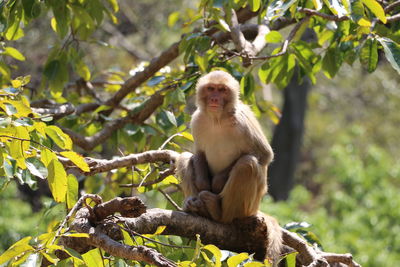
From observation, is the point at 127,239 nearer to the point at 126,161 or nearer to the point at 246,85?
the point at 126,161

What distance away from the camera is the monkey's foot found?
193 inches

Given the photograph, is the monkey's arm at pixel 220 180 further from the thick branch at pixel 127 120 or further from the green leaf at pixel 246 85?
the thick branch at pixel 127 120

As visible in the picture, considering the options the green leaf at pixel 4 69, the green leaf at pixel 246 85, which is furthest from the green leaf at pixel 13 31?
the green leaf at pixel 246 85

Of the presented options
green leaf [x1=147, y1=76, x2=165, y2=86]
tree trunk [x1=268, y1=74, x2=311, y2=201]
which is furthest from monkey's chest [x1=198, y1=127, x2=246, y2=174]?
tree trunk [x1=268, y1=74, x2=311, y2=201]

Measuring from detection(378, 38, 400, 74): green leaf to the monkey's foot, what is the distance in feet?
5.29

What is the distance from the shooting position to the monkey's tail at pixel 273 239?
4.51 meters

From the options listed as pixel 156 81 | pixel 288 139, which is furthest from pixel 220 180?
pixel 288 139

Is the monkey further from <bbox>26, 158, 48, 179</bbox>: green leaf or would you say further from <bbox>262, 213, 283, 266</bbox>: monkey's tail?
<bbox>26, 158, 48, 179</bbox>: green leaf

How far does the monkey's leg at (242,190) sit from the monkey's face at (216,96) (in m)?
0.49

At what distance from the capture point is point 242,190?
490 cm

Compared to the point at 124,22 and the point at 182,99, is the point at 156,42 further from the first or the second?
the point at 182,99

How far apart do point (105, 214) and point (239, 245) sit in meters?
1.11

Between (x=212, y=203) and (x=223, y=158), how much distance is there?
479 mm

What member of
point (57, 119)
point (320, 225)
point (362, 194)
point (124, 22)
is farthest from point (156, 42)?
point (57, 119)
